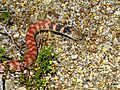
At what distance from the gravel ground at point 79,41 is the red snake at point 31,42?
21 cm

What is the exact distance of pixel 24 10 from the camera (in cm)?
1102

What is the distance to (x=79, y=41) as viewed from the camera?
10156 mm

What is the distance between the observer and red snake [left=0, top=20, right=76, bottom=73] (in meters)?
9.33

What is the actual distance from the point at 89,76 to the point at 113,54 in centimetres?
96

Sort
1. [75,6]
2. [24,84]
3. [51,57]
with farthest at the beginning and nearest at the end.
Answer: [75,6]
[51,57]
[24,84]

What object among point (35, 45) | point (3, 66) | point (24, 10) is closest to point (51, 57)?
point (35, 45)

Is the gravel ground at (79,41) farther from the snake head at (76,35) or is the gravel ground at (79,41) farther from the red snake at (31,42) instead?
the red snake at (31,42)

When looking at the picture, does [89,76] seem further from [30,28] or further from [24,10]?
[24,10]


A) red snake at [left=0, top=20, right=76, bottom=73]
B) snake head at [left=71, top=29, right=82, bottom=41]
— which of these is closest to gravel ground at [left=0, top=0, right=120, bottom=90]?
snake head at [left=71, top=29, right=82, bottom=41]

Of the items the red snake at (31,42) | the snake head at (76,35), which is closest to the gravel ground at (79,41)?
the snake head at (76,35)

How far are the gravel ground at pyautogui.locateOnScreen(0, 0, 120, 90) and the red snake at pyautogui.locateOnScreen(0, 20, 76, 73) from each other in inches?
8.4

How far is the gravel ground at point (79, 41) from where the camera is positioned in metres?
9.27

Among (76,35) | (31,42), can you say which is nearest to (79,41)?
(76,35)

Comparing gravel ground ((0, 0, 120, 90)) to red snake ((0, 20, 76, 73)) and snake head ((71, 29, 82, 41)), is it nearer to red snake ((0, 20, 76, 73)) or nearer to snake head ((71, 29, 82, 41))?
snake head ((71, 29, 82, 41))
